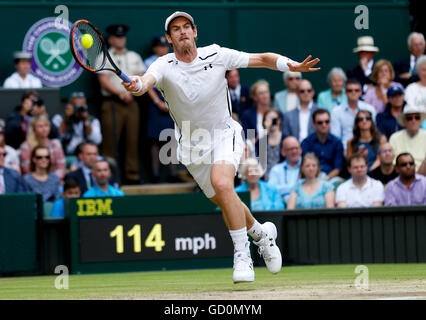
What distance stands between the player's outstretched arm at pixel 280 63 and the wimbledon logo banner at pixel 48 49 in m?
7.48

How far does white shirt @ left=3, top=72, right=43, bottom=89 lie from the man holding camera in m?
0.69

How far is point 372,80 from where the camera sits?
14.0 metres

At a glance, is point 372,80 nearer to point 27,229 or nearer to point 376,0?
point 376,0

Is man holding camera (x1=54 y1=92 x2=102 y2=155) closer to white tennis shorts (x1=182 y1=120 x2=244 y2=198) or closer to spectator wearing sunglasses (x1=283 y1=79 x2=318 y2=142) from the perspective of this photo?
spectator wearing sunglasses (x1=283 y1=79 x2=318 y2=142)

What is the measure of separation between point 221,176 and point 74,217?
4035 millimetres

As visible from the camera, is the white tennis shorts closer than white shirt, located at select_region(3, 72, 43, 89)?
Yes

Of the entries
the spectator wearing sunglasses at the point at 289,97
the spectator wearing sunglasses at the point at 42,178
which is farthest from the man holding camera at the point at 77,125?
the spectator wearing sunglasses at the point at 289,97

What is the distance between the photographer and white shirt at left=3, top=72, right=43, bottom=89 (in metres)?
13.9

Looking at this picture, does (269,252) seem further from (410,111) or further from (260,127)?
(260,127)

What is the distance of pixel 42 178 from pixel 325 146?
154 inches

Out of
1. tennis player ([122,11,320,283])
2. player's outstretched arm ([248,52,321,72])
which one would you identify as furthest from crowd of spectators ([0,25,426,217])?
player's outstretched arm ([248,52,321,72])

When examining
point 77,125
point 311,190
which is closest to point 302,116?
point 311,190

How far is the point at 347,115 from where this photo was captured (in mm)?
13352
